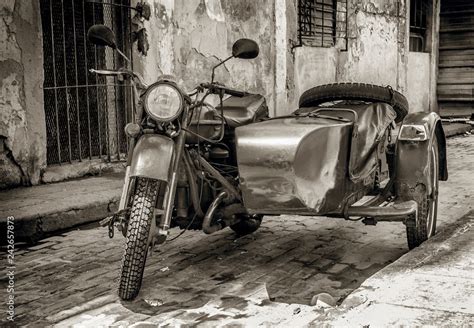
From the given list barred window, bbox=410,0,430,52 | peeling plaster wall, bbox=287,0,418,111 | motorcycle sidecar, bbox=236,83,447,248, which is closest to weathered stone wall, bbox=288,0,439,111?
peeling plaster wall, bbox=287,0,418,111

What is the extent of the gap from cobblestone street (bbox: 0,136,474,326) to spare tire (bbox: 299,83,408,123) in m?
1.07

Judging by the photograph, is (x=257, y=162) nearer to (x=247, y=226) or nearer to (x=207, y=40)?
(x=247, y=226)

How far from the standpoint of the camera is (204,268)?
4539mm

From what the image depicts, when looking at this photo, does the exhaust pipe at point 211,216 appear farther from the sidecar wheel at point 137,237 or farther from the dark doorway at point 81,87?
the dark doorway at point 81,87

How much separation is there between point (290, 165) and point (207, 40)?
526 centimetres

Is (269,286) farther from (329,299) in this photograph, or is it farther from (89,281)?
(89,281)

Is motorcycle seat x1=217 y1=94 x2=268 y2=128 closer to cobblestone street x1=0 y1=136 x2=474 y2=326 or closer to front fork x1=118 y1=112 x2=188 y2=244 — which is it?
front fork x1=118 y1=112 x2=188 y2=244

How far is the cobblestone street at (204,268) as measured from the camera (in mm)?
3785

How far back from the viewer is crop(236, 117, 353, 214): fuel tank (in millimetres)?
3973

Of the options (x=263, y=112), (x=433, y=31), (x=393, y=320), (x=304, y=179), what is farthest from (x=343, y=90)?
(x=433, y=31)

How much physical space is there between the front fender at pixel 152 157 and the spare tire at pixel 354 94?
150 cm

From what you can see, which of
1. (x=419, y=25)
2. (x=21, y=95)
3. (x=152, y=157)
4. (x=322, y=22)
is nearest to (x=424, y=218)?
(x=152, y=157)

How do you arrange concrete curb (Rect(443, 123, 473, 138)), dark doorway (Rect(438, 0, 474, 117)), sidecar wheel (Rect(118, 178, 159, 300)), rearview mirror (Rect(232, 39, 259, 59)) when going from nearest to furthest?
sidecar wheel (Rect(118, 178, 159, 300))
rearview mirror (Rect(232, 39, 259, 59))
concrete curb (Rect(443, 123, 473, 138))
dark doorway (Rect(438, 0, 474, 117))

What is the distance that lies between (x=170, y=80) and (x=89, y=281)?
1359mm
